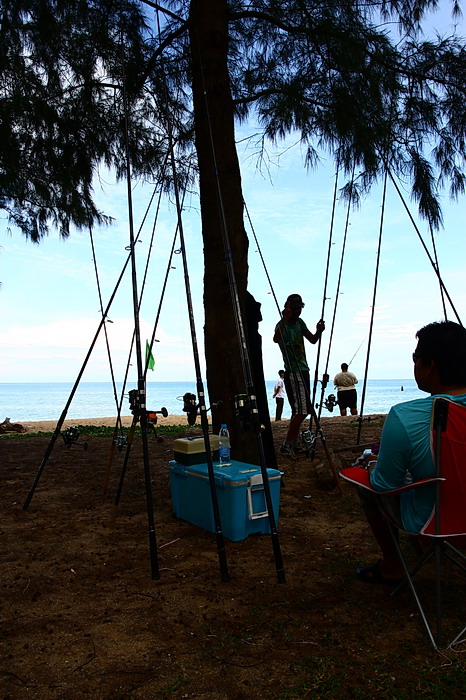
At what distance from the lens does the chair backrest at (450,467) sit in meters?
1.86

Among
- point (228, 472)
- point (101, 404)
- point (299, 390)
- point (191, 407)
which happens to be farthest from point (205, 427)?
point (101, 404)

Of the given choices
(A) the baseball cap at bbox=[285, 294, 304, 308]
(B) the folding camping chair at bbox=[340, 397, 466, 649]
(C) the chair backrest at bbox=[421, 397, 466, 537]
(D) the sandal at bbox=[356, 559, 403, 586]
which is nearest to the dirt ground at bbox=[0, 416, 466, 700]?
(D) the sandal at bbox=[356, 559, 403, 586]

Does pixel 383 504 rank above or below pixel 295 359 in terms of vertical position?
below

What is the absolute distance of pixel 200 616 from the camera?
2084 millimetres

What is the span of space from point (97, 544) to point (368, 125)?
419 centimetres

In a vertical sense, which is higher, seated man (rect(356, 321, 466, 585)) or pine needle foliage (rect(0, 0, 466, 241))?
pine needle foliage (rect(0, 0, 466, 241))

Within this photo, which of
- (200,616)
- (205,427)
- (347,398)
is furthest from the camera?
(347,398)

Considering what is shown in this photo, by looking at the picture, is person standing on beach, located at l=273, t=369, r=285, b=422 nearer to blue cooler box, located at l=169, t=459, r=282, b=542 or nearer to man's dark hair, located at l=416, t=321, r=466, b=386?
blue cooler box, located at l=169, t=459, r=282, b=542

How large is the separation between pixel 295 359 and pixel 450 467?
10.4ft

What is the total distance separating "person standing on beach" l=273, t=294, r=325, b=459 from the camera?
4.95m

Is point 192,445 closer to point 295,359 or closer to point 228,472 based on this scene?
point 228,472

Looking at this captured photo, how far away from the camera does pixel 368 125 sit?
16.0 ft

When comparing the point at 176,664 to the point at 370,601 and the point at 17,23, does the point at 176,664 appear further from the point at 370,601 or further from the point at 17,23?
the point at 17,23

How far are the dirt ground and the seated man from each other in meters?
0.43
